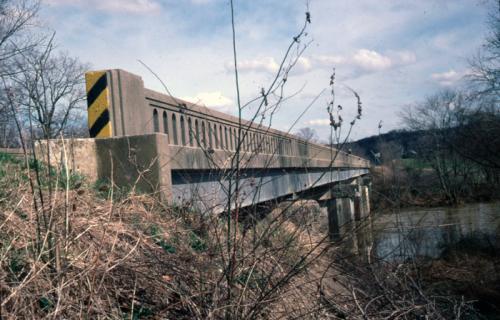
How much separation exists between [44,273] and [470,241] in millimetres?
16596

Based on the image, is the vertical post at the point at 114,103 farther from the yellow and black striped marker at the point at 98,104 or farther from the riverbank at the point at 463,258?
the riverbank at the point at 463,258

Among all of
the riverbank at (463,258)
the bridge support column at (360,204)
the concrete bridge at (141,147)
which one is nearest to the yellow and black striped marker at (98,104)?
the concrete bridge at (141,147)

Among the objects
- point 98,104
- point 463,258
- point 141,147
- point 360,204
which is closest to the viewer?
point 141,147

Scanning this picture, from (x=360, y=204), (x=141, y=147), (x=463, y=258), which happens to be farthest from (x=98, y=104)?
(x=360, y=204)

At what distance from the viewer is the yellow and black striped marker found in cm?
617

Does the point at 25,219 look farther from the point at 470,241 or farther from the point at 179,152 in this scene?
the point at 470,241

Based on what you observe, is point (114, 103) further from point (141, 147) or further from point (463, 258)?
point (463, 258)

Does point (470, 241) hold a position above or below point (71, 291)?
below

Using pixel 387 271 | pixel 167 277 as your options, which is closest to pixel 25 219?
pixel 167 277

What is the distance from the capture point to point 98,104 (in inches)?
246

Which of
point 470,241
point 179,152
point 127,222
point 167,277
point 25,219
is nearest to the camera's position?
point 167,277

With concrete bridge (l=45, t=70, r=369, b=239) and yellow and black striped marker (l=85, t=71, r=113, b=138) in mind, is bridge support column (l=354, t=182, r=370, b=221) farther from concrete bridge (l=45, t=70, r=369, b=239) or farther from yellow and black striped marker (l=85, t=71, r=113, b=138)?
yellow and black striped marker (l=85, t=71, r=113, b=138)

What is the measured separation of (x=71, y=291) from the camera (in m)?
3.16

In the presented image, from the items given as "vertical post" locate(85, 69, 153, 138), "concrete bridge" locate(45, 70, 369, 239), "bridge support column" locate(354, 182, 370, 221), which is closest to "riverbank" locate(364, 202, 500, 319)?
"bridge support column" locate(354, 182, 370, 221)
